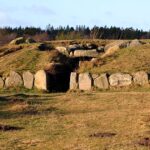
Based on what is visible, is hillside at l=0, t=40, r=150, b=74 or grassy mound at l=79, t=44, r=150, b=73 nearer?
grassy mound at l=79, t=44, r=150, b=73

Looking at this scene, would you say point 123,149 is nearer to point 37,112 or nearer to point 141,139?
point 141,139

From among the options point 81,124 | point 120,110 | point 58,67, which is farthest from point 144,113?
point 58,67

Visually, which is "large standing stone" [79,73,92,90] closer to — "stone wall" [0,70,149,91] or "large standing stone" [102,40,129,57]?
"stone wall" [0,70,149,91]

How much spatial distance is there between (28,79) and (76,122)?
13268 mm

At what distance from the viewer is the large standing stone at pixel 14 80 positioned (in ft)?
97.0

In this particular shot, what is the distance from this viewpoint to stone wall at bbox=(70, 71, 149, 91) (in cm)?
2700

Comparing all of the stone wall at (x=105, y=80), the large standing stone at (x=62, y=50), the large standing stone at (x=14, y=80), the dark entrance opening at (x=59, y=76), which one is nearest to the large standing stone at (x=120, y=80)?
the stone wall at (x=105, y=80)

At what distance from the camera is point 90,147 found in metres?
12.1

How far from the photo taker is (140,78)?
88.5 ft

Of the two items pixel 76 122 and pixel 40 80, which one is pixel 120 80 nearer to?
pixel 40 80

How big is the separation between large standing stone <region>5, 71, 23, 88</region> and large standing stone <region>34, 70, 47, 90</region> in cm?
97

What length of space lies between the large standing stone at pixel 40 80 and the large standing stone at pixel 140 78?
4.64 meters

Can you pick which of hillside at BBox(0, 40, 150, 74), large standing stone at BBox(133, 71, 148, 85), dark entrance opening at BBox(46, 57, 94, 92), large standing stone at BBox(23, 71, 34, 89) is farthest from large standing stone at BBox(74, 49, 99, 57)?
large standing stone at BBox(133, 71, 148, 85)

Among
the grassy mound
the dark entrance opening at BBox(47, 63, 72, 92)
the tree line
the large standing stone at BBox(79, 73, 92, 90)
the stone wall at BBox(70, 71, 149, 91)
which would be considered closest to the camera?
the stone wall at BBox(70, 71, 149, 91)
